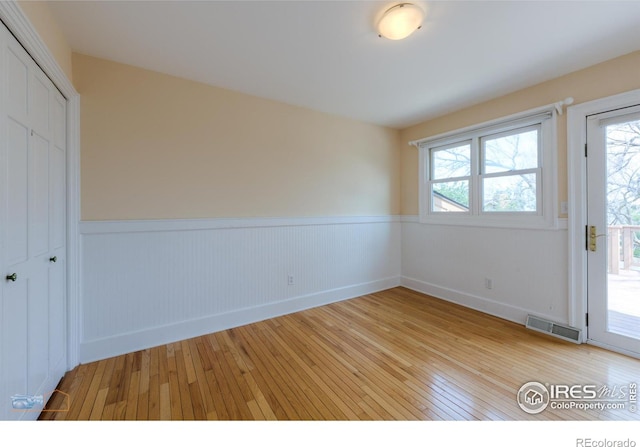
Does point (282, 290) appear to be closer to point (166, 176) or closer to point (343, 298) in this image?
point (343, 298)

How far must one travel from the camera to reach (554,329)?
2.49 metres

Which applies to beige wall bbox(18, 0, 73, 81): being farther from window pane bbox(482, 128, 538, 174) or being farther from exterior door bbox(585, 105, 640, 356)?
exterior door bbox(585, 105, 640, 356)

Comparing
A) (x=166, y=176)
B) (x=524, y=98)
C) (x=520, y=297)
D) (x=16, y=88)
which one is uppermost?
(x=524, y=98)

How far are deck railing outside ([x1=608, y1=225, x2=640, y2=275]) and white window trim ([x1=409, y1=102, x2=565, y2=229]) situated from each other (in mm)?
406

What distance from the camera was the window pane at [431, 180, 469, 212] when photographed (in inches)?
133

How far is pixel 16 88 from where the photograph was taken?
1.31 meters

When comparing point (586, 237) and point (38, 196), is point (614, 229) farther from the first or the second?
point (38, 196)

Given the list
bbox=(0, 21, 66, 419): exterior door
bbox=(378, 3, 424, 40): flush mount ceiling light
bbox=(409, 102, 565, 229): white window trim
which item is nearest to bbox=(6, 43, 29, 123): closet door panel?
bbox=(0, 21, 66, 419): exterior door

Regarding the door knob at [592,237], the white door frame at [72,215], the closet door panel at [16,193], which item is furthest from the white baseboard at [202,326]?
the door knob at [592,237]

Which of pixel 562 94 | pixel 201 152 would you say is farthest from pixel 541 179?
pixel 201 152

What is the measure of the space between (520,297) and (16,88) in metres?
4.32

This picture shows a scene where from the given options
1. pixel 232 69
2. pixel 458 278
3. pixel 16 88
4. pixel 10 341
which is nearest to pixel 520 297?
pixel 458 278

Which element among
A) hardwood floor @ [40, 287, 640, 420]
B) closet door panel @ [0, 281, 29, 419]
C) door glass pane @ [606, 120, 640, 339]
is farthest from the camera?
door glass pane @ [606, 120, 640, 339]

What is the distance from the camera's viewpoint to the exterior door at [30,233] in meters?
1.23
